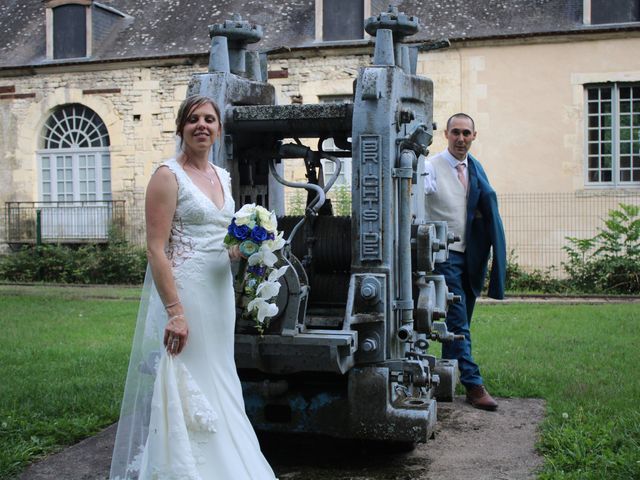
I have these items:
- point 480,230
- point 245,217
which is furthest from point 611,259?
point 245,217

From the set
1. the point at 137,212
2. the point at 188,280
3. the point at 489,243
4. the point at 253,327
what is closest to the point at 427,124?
the point at 489,243

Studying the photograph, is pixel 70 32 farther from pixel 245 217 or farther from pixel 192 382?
pixel 192 382

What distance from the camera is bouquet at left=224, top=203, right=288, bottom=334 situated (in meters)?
4.19

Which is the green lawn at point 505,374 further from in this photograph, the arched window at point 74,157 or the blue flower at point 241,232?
the arched window at point 74,157

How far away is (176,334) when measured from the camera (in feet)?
A: 13.4

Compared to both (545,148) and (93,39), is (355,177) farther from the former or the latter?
(93,39)

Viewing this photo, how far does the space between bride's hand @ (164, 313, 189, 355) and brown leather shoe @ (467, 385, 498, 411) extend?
3267 millimetres

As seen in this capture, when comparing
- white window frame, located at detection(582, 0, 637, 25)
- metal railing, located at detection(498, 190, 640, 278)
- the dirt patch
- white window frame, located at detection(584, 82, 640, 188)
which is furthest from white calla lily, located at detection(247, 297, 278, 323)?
white window frame, located at detection(582, 0, 637, 25)

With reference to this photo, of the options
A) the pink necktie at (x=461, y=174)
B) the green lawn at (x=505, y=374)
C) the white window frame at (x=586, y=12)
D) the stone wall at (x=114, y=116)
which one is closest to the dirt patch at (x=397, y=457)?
the green lawn at (x=505, y=374)

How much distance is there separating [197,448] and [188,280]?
771 millimetres

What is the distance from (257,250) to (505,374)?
14.1 ft

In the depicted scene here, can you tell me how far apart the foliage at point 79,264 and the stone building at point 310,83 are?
97 cm

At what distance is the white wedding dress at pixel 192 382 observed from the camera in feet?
13.5

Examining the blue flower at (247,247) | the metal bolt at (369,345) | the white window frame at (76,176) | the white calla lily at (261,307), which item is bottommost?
the metal bolt at (369,345)
